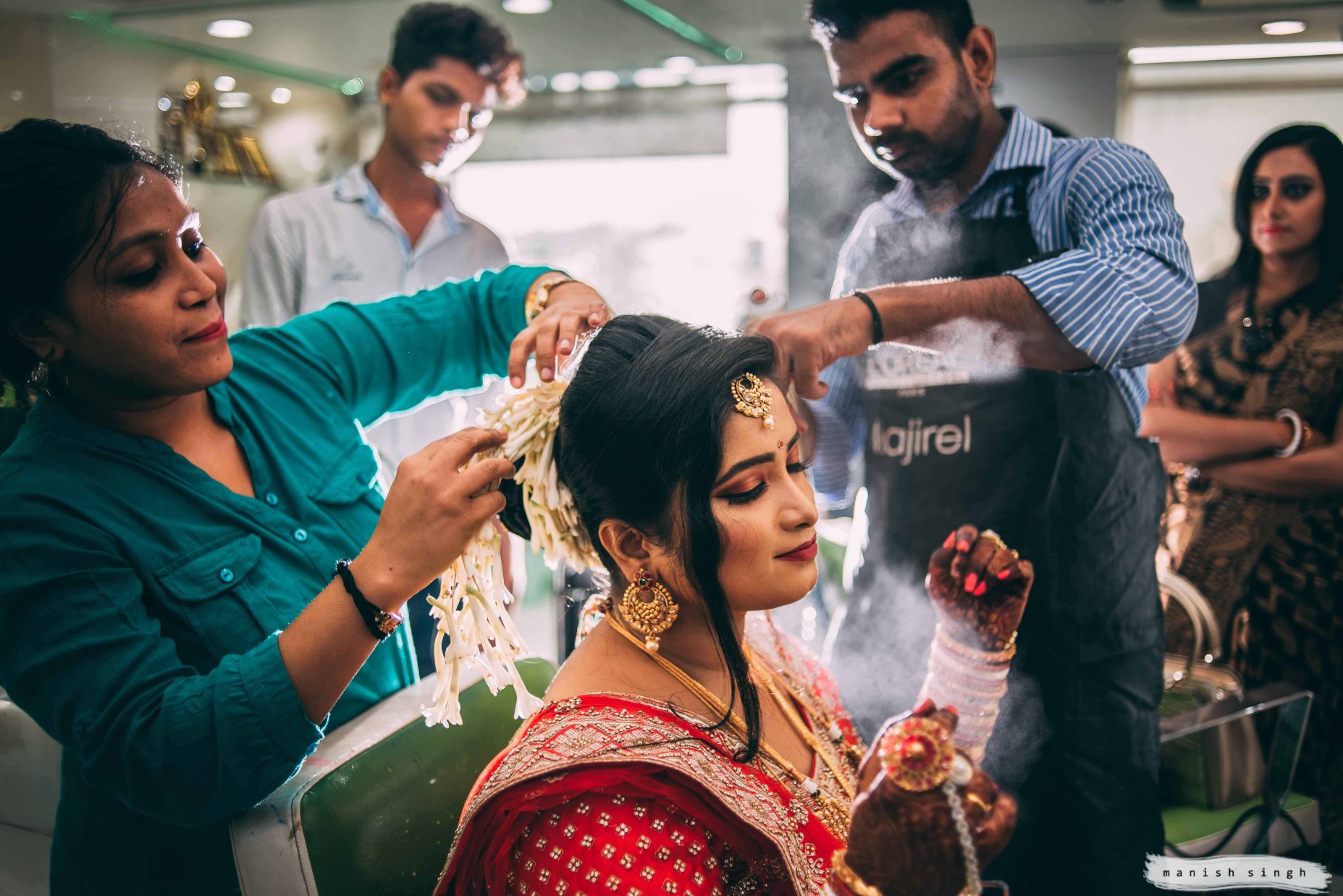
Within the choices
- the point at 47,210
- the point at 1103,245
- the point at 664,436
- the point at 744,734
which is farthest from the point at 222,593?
the point at 1103,245

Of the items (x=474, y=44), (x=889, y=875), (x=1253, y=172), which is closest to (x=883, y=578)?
(x=889, y=875)

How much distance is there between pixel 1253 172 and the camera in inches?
55.7

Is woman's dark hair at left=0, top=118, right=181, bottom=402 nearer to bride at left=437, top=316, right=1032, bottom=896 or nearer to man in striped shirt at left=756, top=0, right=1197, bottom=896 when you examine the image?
bride at left=437, top=316, right=1032, bottom=896

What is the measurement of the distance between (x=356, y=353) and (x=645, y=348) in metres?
0.62

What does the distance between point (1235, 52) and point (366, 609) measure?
1473 mm

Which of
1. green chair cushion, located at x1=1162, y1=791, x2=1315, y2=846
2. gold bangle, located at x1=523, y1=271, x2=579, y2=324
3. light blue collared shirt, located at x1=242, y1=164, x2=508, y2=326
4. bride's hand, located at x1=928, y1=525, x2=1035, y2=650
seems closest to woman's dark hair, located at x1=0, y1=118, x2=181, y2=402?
gold bangle, located at x1=523, y1=271, x2=579, y2=324

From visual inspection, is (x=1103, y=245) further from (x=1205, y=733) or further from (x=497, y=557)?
Result: (x=497, y=557)

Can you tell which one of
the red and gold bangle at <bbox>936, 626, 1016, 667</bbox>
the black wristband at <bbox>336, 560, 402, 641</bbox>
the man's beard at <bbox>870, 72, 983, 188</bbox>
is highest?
the man's beard at <bbox>870, 72, 983, 188</bbox>

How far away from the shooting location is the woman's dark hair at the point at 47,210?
117 cm

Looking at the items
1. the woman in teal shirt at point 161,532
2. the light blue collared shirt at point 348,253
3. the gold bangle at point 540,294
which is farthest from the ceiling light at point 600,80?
the woman in teal shirt at point 161,532

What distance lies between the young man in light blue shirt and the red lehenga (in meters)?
0.96

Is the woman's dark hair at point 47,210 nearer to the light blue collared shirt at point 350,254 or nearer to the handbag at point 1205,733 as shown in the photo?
the light blue collared shirt at point 350,254

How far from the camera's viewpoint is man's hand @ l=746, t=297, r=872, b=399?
147 cm

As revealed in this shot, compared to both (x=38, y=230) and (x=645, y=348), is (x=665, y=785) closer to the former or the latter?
(x=645, y=348)
